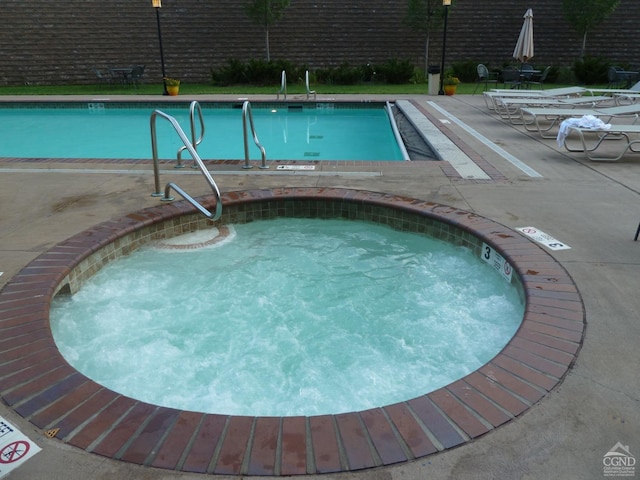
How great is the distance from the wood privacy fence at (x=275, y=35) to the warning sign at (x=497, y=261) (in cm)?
1863

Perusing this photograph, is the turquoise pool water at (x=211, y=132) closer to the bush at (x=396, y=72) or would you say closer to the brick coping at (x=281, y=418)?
the brick coping at (x=281, y=418)

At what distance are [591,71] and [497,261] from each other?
1785cm

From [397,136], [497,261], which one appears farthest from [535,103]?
[497,261]

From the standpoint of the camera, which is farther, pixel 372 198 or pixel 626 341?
pixel 372 198

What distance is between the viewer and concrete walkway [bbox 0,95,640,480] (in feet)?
5.61

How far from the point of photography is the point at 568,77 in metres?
18.7

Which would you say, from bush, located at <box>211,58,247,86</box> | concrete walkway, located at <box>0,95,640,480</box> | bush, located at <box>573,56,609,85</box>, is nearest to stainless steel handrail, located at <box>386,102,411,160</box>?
concrete walkway, located at <box>0,95,640,480</box>

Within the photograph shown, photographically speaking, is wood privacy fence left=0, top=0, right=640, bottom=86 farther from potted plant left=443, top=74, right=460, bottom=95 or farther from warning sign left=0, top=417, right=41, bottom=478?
Answer: warning sign left=0, top=417, right=41, bottom=478

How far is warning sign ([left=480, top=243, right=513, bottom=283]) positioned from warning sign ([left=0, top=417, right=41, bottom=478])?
279 centimetres

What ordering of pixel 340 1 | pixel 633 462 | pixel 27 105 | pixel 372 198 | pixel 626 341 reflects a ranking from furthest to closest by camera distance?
pixel 340 1 < pixel 27 105 < pixel 372 198 < pixel 626 341 < pixel 633 462

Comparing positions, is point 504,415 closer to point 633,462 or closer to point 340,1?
point 633,462

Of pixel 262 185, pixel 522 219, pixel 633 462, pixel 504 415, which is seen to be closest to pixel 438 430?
pixel 504 415

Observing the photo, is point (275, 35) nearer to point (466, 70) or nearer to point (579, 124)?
point (466, 70)

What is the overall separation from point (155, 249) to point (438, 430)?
2985mm
